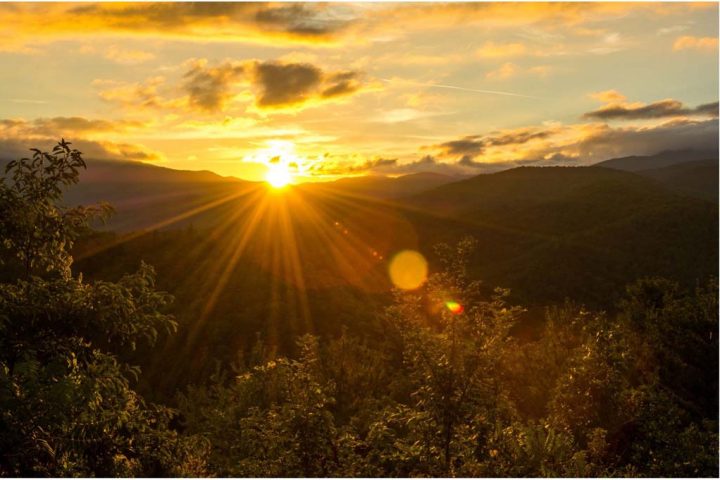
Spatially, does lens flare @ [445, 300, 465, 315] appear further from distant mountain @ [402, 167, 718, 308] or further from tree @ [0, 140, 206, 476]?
distant mountain @ [402, 167, 718, 308]

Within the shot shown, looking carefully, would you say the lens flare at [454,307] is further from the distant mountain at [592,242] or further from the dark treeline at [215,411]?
the distant mountain at [592,242]

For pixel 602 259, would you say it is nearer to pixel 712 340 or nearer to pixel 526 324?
pixel 526 324

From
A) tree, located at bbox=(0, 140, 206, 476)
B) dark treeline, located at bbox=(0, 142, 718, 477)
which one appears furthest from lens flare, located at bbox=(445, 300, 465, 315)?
tree, located at bbox=(0, 140, 206, 476)

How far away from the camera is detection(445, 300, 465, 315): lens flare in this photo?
379 inches

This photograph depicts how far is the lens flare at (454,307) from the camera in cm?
962

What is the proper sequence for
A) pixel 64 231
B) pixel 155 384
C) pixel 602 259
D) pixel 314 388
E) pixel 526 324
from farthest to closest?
pixel 602 259 < pixel 526 324 < pixel 155 384 < pixel 314 388 < pixel 64 231

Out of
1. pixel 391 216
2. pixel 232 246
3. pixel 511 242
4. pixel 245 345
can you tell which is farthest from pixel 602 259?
pixel 245 345

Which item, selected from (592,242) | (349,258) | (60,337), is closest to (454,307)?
(60,337)

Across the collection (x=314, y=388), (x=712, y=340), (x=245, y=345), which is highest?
(x=314, y=388)

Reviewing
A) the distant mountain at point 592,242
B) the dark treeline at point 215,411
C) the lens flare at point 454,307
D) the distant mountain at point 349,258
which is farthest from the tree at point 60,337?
the distant mountain at point 592,242

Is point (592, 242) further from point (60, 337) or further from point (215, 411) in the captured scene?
point (60, 337)

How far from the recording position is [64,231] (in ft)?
28.6

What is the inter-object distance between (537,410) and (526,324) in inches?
1420

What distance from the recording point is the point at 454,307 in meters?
9.70
